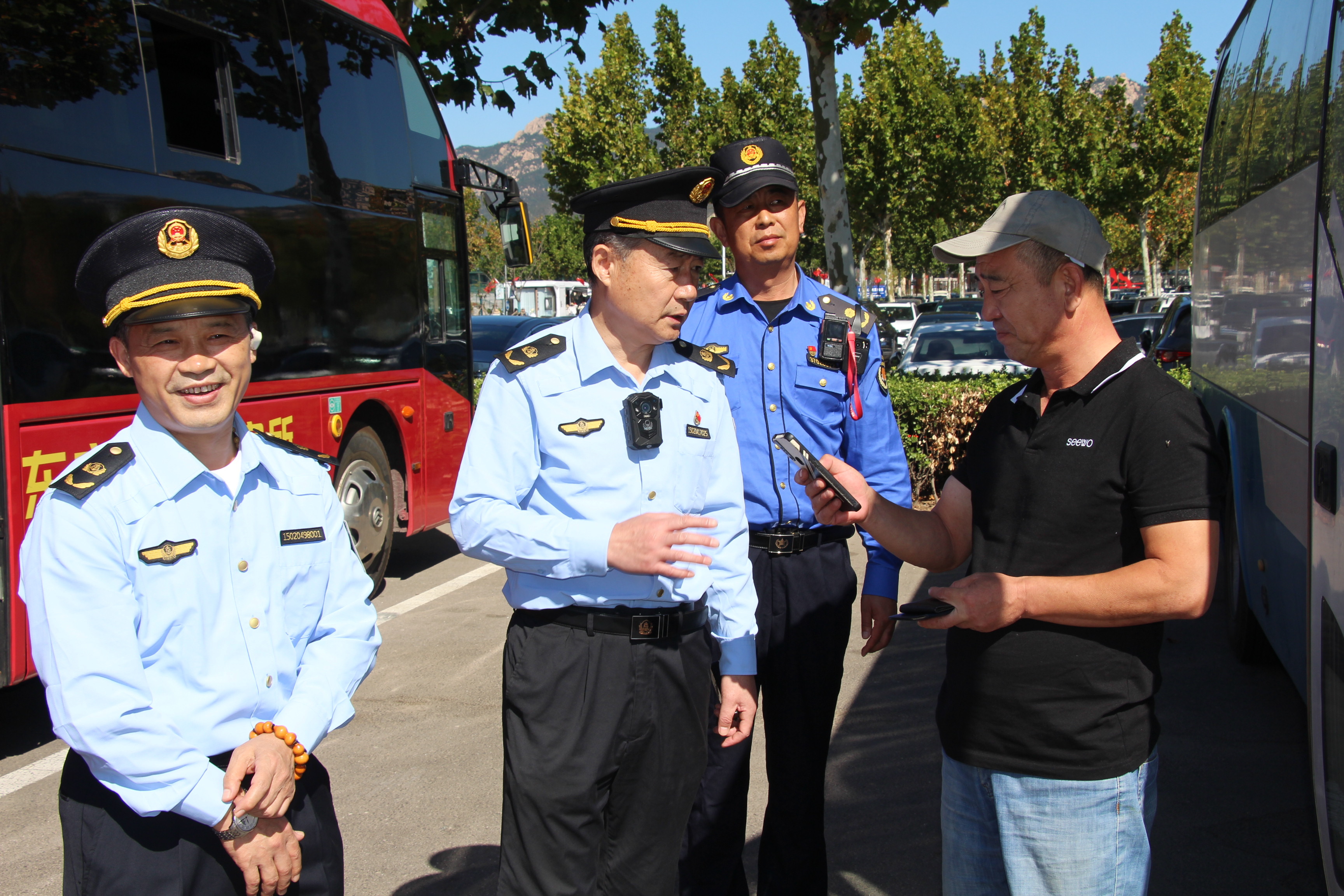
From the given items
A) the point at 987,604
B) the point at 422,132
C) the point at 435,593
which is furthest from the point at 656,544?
the point at 422,132

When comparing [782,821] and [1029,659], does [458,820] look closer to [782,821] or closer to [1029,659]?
[782,821]

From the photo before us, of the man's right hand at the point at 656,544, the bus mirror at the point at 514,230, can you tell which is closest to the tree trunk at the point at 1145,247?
the bus mirror at the point at 514,230

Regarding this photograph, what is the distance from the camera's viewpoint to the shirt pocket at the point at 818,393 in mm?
3066

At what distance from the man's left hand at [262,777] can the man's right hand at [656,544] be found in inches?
27.9

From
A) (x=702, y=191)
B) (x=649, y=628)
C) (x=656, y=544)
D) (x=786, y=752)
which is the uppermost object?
(x=702, y=191)

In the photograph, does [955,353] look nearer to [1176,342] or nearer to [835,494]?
[1176,342]

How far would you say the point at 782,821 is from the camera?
9.77 feet

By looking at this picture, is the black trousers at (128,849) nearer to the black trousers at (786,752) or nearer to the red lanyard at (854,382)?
the black trousers at (786,752)

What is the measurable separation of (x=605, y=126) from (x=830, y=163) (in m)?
27.2

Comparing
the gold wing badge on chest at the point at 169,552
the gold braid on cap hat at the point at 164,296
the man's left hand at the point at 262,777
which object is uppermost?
the gold braid on cap hat at the point at 164,296

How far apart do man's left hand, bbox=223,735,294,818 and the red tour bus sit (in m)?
0.90

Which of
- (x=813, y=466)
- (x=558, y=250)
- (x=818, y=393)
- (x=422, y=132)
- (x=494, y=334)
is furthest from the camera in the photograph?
(x=558, y=250)

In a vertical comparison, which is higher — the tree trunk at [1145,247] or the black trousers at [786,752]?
the tree trunk at [1145,247]

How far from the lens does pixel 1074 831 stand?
2.10 meters
